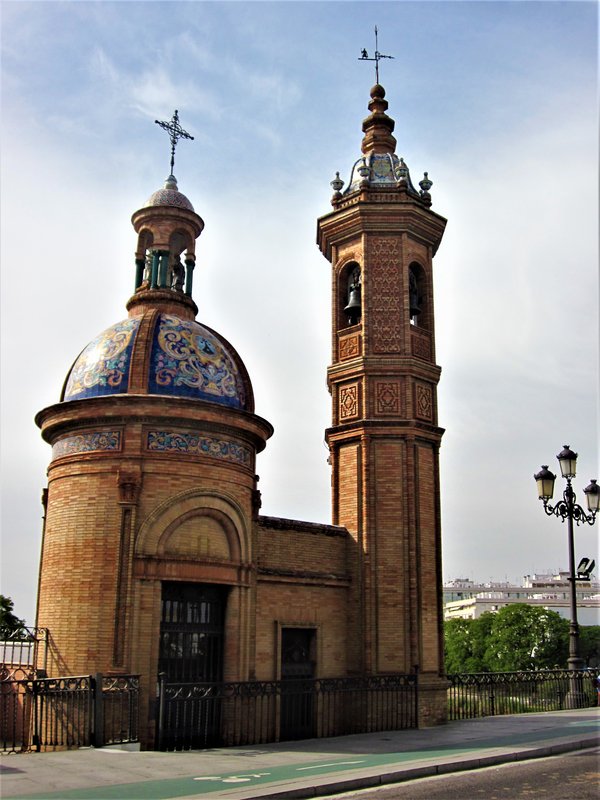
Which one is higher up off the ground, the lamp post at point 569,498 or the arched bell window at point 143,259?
the arched bell window at point 143,259

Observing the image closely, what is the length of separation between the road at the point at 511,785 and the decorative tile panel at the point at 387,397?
9.80 meters

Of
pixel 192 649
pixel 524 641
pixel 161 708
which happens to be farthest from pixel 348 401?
pixel 524 641

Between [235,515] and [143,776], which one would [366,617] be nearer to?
[235,515]

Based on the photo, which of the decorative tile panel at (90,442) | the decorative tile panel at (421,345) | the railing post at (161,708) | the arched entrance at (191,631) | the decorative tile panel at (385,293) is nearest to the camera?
the railing post at (161,708)

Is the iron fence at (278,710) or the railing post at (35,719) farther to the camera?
the iron fence at (278,710)

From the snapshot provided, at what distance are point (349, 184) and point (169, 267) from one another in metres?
6.15

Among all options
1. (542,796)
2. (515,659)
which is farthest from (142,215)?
(515,659)

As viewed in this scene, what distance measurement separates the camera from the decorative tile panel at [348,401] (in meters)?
21.5

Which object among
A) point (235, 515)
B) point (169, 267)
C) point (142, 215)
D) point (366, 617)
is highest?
point (142, 215)

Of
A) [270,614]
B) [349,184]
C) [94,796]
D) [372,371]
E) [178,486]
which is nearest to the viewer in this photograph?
[94,796]

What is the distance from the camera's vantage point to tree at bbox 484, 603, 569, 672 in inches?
2589

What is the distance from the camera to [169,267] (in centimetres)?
2103

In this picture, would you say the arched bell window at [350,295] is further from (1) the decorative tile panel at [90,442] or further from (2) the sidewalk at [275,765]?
(2) the sidewalk at [275,765]

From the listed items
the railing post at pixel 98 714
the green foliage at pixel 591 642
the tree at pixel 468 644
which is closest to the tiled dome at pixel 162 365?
the railing post at pixel 98 714
